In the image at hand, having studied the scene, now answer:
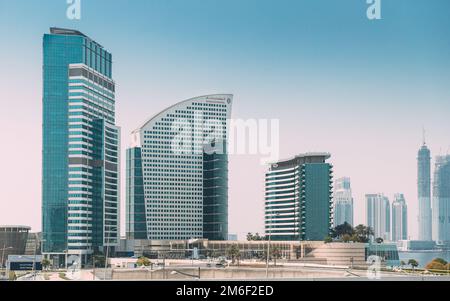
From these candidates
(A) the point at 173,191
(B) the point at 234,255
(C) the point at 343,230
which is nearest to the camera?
(B) the point at 234,255

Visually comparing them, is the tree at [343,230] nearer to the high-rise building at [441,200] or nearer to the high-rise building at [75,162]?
the high-rise building at [441,200]

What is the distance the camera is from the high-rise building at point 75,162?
36.7 m

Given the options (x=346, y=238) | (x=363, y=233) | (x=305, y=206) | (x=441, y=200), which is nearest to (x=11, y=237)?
(x=441, y=200)

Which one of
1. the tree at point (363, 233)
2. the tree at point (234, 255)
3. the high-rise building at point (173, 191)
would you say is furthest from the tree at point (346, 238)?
the tree at point (234, 255)

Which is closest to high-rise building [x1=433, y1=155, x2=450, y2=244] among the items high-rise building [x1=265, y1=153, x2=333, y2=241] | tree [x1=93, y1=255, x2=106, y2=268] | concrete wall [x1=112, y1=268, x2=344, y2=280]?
high-rise building [x1=265, y1=153, x2=333, y2=241]

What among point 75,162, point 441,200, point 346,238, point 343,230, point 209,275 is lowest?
point 346,238

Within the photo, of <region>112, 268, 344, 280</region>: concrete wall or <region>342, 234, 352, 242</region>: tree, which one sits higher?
<region>112, 268, 344, 280</region>: concrete wall

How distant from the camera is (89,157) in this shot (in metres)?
38.9

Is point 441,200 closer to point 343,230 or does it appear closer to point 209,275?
point 343,230

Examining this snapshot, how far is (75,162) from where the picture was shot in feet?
127

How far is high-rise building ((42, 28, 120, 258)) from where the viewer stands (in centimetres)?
3672

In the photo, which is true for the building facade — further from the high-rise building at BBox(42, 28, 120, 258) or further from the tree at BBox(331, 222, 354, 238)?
the high-rise building at BBox(42, 28, 120, 258)
